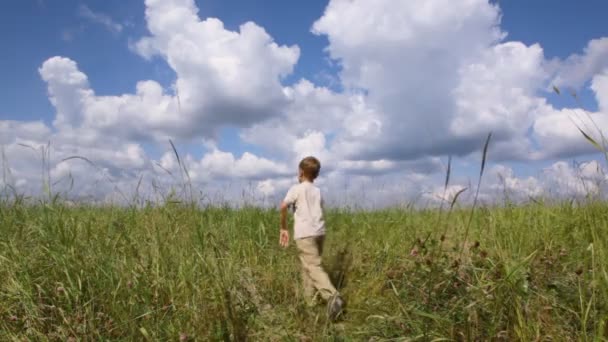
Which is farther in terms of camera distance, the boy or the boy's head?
the boy's head

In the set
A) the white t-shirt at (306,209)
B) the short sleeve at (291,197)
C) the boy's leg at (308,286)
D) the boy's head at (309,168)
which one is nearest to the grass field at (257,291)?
the boy's leg at (308,286)

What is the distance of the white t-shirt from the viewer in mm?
4895

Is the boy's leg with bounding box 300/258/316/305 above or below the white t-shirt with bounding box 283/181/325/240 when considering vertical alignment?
below

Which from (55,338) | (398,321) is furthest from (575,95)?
(55,338)

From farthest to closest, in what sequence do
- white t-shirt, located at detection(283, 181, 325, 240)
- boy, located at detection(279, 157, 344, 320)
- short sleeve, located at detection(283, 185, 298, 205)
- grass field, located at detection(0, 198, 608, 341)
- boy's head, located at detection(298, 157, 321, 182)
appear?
boy's head, located at detection(298, 157, 321, 182) < short sleeve, located at detection(283, 185, 298, 205) < white t-shirt, located at detection(283, 181, 325, 240) < boy, located at detection(279, 157, 344, 320) < grass field, located at detection(0, 198, 608, 341)

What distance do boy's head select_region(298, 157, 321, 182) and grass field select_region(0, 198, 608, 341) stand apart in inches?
37.8

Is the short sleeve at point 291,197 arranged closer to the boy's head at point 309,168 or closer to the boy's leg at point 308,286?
the boy's head at point 309,168

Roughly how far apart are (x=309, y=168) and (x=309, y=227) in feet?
2.51

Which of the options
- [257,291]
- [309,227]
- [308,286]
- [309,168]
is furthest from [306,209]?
[257,291]

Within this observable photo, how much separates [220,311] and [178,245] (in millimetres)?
991

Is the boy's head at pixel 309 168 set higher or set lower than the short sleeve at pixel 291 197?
higher

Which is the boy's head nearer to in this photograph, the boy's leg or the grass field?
the grass field

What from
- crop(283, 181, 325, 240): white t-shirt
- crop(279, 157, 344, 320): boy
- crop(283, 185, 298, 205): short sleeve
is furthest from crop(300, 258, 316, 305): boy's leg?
crop(283, 185, 298, 205): short sleeve

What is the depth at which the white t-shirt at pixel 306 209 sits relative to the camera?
16.1 ft
